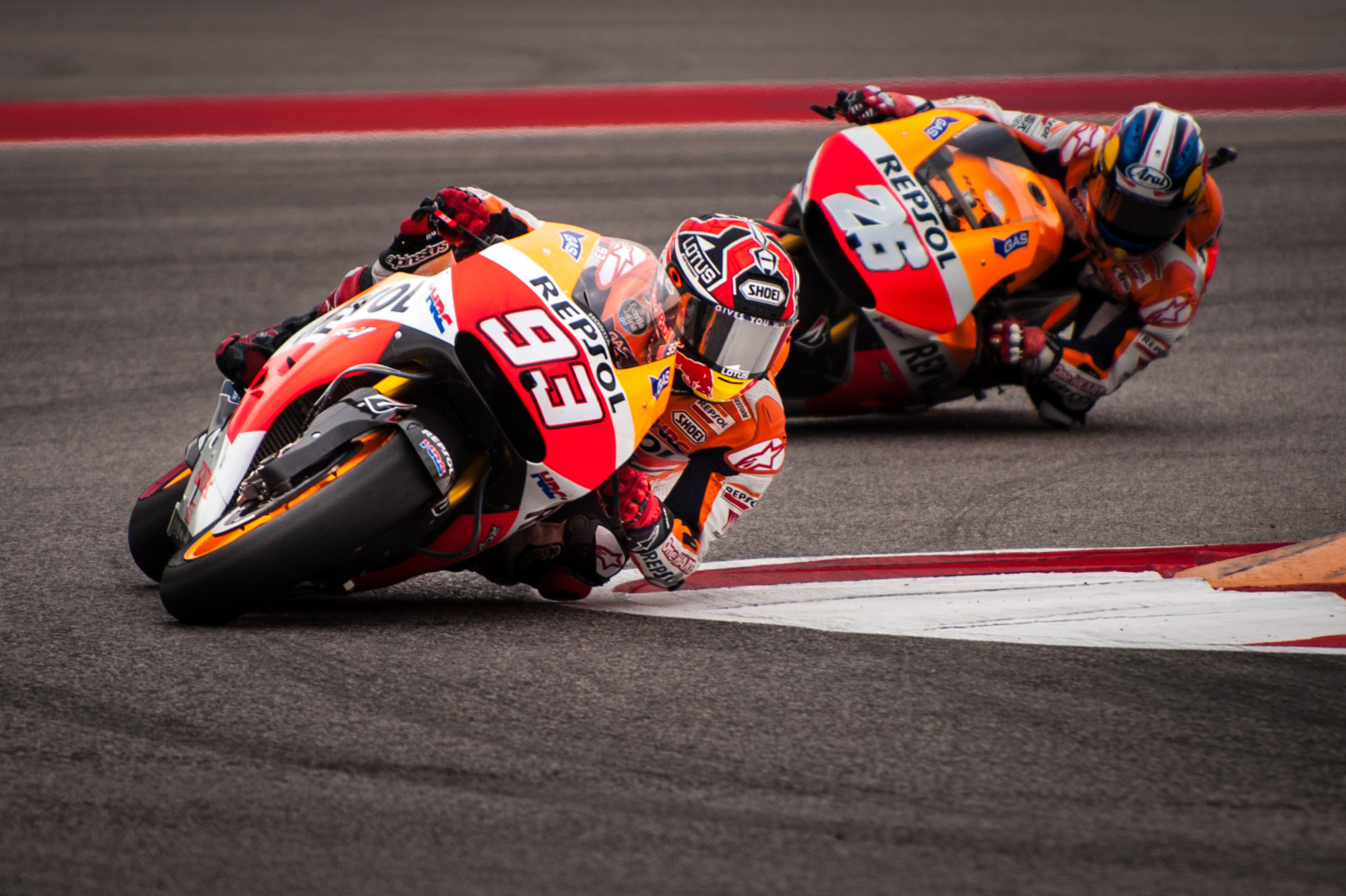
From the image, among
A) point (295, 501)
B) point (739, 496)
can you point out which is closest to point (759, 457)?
point (739, 496)

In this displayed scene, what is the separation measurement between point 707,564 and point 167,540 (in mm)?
1695

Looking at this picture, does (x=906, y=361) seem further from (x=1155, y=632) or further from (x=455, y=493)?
(x=455, y=493)

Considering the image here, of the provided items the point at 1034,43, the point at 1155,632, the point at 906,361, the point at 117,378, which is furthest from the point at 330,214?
the point at 1034,43

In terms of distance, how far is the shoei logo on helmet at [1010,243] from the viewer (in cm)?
653

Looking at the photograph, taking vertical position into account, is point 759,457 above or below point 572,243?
below

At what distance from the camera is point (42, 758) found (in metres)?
3.04

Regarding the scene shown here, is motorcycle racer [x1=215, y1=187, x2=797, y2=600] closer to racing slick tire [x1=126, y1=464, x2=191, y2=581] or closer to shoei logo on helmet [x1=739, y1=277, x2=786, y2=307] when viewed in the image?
shoei logo on helmet [x1=739, y1=277, x2=786, y2=307]

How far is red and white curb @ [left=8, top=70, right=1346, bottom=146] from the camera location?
14.2 m

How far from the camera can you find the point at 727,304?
3951 mm

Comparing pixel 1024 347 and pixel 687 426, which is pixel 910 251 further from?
pixel 687 426

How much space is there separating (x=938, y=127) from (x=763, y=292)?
3.11 meters

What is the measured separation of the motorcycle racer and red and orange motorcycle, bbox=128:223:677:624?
32 millimetres

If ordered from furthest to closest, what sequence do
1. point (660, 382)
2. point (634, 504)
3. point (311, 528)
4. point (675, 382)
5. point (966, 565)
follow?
1. point (966, 565)
2. point (675, 382)
3. point (634, 504)
4. point (660, 382)
5. point (311, 528)

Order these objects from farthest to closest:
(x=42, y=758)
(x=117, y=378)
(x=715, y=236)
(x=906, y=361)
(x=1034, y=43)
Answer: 1. (x=1034, y=43)
2. (x=117, y=378)
3. (x=906, y=361)
4. (x=715, y=236)
5. (x=42, y=758)
